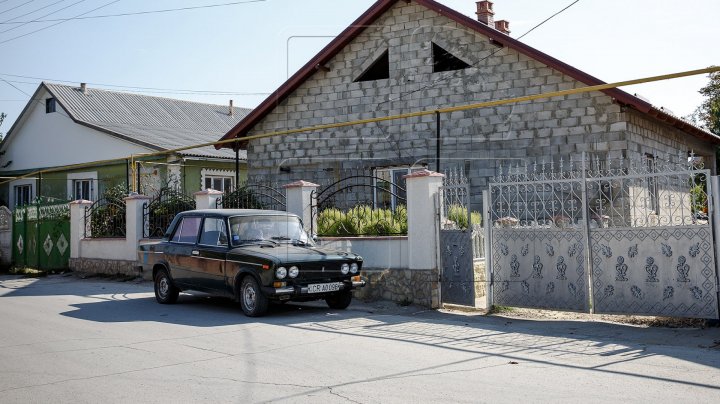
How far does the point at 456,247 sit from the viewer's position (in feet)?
36.9

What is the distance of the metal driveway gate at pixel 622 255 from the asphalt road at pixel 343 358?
451 mm

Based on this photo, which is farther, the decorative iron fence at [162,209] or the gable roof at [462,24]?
the decorative iron fence at [162,209]

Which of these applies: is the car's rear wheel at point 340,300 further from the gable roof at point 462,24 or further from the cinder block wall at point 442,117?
the gable roof at point 462,24

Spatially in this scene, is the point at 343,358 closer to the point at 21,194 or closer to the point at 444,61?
the point at 444,61

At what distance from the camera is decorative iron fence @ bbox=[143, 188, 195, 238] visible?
17.0m

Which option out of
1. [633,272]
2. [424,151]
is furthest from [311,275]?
[424,151]

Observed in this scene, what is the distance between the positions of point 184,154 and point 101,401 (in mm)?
19638

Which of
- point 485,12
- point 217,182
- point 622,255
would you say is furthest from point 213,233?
point 217,182

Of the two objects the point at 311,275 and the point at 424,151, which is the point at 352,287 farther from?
the point at 424,151

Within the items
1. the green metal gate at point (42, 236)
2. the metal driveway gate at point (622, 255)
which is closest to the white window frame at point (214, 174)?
the green metal gate at point (42, 236)

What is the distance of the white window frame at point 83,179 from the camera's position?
91.7 feet

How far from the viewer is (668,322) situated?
9.23 meters

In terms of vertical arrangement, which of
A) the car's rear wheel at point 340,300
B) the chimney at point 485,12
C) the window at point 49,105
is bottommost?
the car's rear wheel at point 340,300

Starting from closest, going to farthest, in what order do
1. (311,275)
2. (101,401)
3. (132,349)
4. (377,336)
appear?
(101,401) → (132,349) → (377,336) → (311,275)
